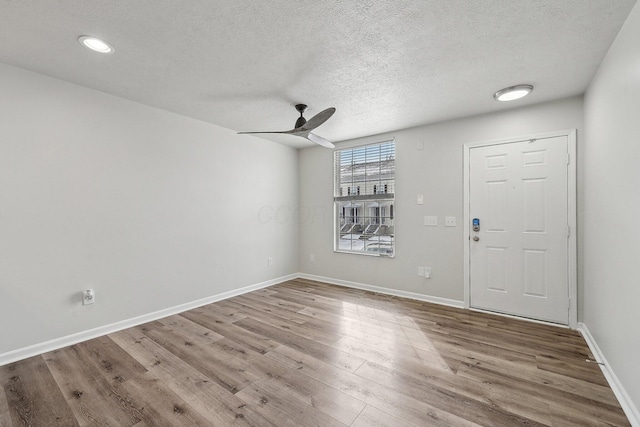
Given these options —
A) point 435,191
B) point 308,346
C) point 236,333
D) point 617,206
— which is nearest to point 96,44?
point 236,333

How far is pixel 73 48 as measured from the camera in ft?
6.68

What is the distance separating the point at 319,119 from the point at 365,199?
2.07 metres

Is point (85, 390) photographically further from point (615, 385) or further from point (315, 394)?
point (615, 385)

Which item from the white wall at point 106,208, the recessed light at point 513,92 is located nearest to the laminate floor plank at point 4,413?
the white wall at point 106,208

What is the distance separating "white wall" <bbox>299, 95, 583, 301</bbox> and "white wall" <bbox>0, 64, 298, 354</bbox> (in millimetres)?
2142

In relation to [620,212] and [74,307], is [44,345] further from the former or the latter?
[620,212]

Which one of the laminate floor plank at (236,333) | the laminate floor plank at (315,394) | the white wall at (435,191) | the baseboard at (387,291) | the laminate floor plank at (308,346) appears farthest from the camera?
the baseboard at (387,291)

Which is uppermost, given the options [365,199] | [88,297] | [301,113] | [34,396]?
[301,113]

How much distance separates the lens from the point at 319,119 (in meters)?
2.66

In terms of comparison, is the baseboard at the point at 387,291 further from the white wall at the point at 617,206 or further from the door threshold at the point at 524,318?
the white wall at the point at 617,206

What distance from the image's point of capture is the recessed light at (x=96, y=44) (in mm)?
1920

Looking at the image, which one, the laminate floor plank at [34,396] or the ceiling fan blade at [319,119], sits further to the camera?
the ceiling fan blade at [319,119]

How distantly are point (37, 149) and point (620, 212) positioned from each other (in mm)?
4647

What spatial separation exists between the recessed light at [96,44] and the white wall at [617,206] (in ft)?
11.3
